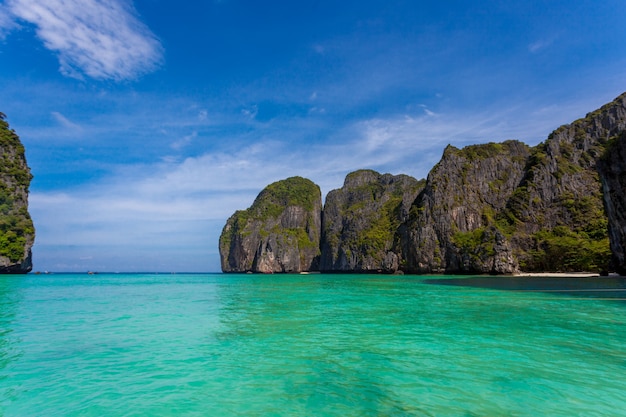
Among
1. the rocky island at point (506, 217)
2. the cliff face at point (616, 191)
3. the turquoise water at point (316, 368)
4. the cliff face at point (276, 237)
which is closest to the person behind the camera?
the turquoise water at point (316, 368)

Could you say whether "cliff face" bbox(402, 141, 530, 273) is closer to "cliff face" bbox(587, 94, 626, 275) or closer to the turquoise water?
"cliff face" bbox(587, 94, 626, 275)

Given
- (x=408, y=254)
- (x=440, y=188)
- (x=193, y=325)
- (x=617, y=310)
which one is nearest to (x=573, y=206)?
(x=440, y=188)

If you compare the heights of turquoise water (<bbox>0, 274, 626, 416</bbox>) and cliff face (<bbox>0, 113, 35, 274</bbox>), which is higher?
cliff face (<bbox>0, 113, 35, 274</bbox>)

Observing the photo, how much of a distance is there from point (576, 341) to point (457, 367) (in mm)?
6224

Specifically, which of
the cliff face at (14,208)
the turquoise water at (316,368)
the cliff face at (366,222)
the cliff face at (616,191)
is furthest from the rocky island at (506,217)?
the cliff face at (14,208)

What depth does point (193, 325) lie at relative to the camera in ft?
51.8

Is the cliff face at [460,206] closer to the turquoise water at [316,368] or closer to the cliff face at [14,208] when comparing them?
the turquoise water at [316,368]

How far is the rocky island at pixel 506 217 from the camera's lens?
78.4 metres

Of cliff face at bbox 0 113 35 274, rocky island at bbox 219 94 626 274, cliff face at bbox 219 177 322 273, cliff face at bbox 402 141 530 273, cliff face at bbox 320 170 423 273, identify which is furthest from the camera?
cliff face at bbox 219 177 322 273

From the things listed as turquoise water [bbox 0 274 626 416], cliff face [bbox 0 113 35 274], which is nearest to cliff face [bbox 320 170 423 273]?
cliff face [bbox 0 113 35 274]

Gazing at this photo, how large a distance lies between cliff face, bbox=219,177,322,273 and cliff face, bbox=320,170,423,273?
34.0 feet

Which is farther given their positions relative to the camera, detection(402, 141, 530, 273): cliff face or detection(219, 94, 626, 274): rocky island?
detection(402, 141, 530, 273): cliff face

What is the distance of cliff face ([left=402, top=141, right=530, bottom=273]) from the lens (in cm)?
10375

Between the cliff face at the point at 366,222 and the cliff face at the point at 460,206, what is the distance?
1714 cm
